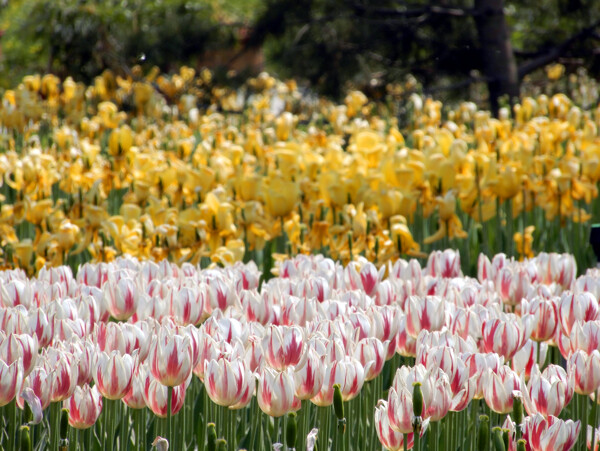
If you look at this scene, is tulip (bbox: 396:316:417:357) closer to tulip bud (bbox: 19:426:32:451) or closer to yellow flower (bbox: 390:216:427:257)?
tulip bud (bbox: 19:426:32:451)

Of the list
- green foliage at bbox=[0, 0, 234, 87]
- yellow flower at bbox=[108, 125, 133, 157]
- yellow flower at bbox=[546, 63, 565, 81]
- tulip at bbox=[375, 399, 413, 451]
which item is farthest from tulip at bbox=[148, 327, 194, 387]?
yellow flower at bbox=[546, 63, 565, 81]

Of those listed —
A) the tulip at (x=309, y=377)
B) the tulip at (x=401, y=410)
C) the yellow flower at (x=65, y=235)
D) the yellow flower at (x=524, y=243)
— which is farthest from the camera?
the yellow flower at (x=524, y=243)

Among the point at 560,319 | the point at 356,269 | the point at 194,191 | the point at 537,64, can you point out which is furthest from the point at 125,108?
the point at 560,319

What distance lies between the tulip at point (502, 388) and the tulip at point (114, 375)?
0.68 metres

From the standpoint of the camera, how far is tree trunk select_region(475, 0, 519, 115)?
332 inches

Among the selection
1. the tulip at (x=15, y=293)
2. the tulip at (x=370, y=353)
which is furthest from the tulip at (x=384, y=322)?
the tulip at (x=15, y=293)

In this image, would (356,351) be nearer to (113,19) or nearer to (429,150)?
(429,150)

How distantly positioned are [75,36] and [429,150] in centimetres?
666

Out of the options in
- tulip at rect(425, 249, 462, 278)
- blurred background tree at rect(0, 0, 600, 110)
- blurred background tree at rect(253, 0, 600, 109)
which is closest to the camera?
tulip at rect(425, 249, 462, 278)

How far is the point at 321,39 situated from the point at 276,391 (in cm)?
807

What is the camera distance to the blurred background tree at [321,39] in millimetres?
9188

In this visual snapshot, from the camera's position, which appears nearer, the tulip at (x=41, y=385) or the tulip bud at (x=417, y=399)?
the tulip bud at (x=417, y=399)

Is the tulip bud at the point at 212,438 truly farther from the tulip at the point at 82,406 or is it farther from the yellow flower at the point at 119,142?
the yellow flower at the point at 119,142

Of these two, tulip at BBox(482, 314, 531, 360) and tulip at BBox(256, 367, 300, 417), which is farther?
tulip at BBox(482, 314, 531, 360)
